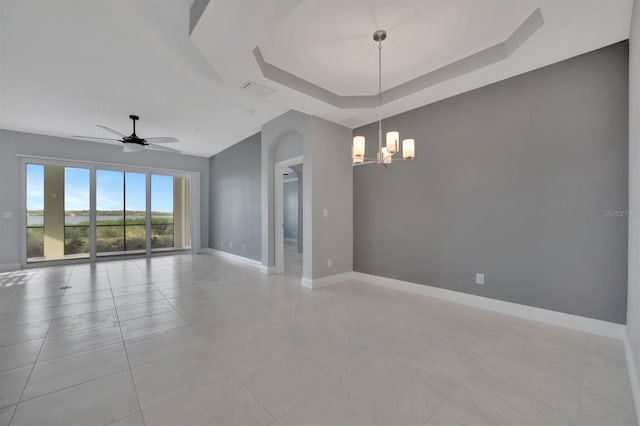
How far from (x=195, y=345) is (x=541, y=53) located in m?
4.41

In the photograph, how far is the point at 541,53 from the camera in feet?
8.47

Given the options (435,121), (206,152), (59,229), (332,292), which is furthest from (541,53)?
(59,229)

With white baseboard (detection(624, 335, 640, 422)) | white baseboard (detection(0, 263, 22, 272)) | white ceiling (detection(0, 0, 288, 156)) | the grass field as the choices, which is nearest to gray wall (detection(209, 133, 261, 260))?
white ceiling (detection(0, 0, 288, 156))

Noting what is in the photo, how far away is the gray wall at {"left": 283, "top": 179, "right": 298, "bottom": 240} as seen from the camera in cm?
1155

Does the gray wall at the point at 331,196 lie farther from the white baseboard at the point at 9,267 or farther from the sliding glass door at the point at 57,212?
the white baseboard at the point at 9,267

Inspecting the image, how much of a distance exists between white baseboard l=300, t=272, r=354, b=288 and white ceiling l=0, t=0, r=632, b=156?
275cm

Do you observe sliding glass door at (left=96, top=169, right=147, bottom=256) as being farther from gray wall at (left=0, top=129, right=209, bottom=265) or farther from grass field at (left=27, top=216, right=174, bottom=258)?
gray wall at (left=0, top=129, right=209, bottom=265)

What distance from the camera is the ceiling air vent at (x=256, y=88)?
3.23 m

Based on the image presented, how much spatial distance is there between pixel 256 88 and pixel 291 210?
8605 millimetres

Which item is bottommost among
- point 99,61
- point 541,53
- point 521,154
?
point 521,154

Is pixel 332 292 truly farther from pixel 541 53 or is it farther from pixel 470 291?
pixel 541 53

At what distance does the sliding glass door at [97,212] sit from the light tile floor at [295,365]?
3235mm

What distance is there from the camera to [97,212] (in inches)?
257

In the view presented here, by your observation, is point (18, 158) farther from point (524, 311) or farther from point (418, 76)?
point (524, 311)
